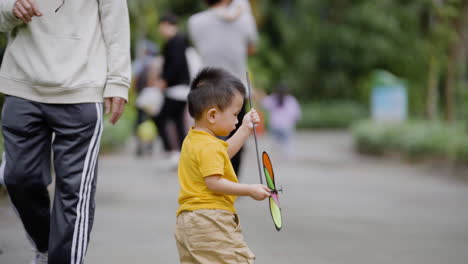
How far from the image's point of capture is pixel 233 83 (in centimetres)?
306

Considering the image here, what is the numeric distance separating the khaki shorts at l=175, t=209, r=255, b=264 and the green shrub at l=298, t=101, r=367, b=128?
20.1 meters

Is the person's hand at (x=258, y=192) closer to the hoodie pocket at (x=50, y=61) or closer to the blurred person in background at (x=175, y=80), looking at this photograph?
the hoodie pocket at (x=50, y=61)

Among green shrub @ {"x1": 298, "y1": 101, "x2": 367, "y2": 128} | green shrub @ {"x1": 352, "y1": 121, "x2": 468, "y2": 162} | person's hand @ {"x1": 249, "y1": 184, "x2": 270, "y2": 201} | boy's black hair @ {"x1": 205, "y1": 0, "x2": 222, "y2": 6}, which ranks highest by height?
boy's black hair @ {"x1": 205, "y1": 0, "x2": 222, "y2": 6}

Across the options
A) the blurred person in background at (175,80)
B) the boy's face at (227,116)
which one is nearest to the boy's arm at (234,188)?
the boy's face at (227,116)

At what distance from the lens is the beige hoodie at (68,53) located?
309cm

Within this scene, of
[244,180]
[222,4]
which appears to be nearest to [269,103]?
[244,180]

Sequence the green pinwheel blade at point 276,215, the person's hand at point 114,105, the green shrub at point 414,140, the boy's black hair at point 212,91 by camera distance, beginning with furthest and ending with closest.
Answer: the green shrub at point 414,140 → the person's hand at point 114,105 → the boy's black hair at point 212,91 → the green pinwheel blade at point 276,215

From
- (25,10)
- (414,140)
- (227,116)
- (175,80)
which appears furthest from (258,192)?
(414,140)

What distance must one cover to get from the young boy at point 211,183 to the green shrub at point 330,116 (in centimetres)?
1998

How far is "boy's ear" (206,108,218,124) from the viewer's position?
119 inches

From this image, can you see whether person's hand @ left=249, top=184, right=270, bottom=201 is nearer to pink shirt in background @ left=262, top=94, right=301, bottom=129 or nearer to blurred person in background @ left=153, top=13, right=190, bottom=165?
blurred person in background @ left=153, top=13, right=190, bottom=165

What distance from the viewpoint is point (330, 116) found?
76.3 feet

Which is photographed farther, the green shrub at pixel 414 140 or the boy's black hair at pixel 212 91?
the green shrub at pixel 414 140

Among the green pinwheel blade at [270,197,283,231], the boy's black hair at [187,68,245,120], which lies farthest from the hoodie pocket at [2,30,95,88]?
the green pinwheel blade at [270,197,283,231]
